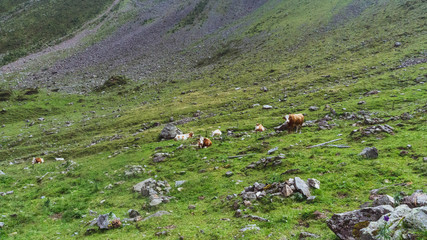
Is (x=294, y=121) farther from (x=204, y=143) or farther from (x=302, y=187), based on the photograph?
(x=302, y=187)

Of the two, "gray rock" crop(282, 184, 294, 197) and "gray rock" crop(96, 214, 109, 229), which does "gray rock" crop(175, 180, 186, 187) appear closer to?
"gray rock" crop(96, 214, 109, 229)

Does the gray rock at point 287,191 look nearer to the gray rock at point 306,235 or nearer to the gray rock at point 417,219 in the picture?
the gray rock at point 306,235

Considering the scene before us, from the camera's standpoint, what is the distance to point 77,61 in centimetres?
7331

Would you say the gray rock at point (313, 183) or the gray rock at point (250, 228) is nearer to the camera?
the gray rock at point (250, 228)

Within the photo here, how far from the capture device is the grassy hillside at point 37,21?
8890 cm

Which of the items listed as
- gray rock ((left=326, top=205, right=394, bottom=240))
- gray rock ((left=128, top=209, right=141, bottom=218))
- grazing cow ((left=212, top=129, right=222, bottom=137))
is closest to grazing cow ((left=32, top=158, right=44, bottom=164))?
grazing cow ((left=212, top=129, right=222, bottom=137))

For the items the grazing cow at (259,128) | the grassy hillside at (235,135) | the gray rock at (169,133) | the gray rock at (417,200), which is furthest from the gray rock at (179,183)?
the gray rock at (169,133)

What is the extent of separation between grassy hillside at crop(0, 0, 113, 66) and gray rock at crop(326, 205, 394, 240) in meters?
98.1

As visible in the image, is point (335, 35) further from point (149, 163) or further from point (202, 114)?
point (149, 163)

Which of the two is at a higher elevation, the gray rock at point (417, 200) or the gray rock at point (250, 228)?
the gray rock at point (417, 200)

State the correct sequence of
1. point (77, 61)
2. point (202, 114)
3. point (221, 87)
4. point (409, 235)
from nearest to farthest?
point (409, 235) < point (202, 114) < point (221, 87) < point (77, 61)

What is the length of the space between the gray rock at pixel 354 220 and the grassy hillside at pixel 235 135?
686 millimetres

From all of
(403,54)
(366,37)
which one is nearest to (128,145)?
(403,54)

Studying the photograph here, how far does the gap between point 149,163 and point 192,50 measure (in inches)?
2339
